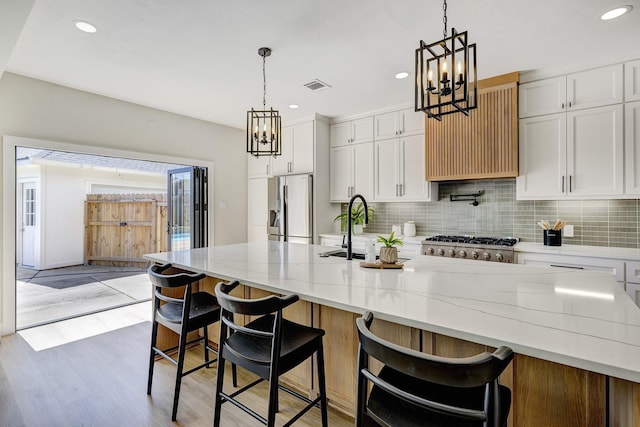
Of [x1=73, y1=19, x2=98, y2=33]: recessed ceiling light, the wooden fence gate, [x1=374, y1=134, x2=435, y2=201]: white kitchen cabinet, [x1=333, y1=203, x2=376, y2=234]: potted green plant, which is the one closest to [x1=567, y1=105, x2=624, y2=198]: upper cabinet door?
[x1=374, y1=134, x2=435, y2=201]: white kitchen cabinet

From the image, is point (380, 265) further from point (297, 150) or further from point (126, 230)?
point (126, 230)

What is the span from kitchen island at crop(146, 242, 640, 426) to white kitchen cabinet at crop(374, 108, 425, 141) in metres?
2.44

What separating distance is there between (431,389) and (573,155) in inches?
118

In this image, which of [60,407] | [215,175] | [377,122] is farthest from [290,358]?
[215,175]

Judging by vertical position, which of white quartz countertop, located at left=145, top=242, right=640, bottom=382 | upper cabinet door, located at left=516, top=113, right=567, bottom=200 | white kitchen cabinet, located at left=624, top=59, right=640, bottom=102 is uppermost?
white kitchen cabinet, located at left=624, top=59, right=640, bottom=102

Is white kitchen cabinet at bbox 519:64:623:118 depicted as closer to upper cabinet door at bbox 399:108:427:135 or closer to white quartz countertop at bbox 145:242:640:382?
upper cabinet door at bbox 399:108:427:135

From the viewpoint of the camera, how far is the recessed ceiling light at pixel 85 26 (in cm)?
229

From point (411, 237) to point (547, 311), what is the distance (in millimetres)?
2856

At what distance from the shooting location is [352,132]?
15.1ft

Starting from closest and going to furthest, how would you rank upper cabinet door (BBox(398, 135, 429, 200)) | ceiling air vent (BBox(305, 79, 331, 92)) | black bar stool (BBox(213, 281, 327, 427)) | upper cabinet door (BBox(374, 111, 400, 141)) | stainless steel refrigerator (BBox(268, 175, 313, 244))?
1. black bar stool (BBox(213, 281, 327, 427))
2. ceiling air vent (BBox(305, 79, 331, 92))
3. upper cabinet door (BBox(398, 135, 429, 200))
4. upper cabinet door (BBox(374, 111, 400, 141))
5. stainless steel refrigerator (BBox(268, 175, 313, 244))

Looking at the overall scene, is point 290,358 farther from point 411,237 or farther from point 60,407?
point 411,237

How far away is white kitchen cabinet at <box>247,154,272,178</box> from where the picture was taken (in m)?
5.21

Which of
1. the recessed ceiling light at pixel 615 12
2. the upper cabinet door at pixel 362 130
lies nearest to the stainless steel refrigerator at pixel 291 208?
the upper cabinet door at pixel 362 130

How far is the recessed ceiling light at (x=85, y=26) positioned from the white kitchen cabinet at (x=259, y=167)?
296cm
